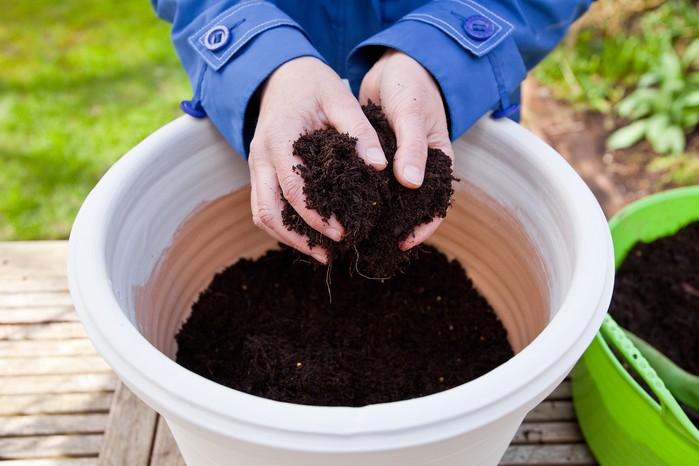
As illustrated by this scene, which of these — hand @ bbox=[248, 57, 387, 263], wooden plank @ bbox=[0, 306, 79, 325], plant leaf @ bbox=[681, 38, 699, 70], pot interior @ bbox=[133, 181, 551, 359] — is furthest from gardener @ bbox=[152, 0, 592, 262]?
plant leaf @ bbox=[681, 38, 699, 70]

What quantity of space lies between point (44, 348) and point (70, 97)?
4.90 feet

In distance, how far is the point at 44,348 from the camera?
1.35 meters

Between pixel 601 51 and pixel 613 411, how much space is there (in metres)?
1.96

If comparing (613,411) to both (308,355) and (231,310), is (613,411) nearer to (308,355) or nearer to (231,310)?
(308,355)

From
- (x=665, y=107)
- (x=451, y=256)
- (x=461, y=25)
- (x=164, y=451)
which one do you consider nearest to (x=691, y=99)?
(x=665, y=107)

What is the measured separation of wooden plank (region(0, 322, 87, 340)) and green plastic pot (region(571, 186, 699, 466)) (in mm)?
1089

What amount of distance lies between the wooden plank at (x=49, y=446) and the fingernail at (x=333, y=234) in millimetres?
692

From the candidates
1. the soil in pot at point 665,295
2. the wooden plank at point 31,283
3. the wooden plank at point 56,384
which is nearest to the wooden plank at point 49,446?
the wooden plank at point 56,384

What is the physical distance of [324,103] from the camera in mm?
953

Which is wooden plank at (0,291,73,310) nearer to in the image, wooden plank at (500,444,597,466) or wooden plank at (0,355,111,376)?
wooden plank at (0,355,111,376)

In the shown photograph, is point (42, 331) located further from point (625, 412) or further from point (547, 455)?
point (625, 412)

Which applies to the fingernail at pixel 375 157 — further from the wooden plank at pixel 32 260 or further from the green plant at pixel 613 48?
the green plant at pixel 613 48

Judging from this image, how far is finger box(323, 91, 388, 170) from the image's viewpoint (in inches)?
34.8

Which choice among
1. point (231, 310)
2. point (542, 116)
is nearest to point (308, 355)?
point (231, 310)
